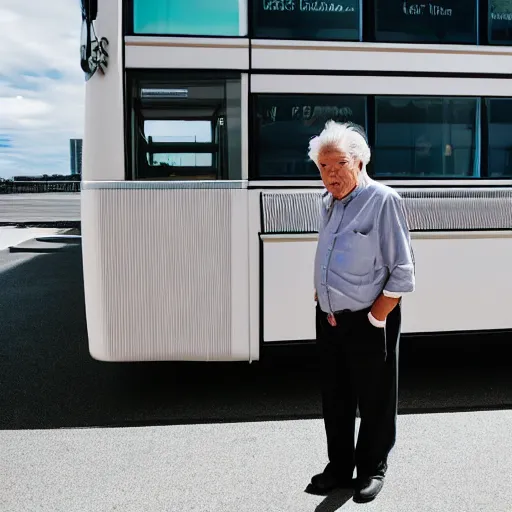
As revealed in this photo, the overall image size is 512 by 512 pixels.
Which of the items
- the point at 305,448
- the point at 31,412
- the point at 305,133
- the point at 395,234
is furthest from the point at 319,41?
the point at 31,412

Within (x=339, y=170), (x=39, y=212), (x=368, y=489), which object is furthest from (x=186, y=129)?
(x=39, y=212)

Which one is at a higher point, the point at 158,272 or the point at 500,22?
the point at 500,22

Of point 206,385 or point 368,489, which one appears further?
point 206,385

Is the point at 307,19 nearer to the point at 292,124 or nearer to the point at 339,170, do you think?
the point at 292,124

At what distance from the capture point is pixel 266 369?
573 centimetres

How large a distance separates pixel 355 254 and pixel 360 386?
2.17 ft

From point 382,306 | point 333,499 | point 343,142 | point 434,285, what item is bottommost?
point 333,499

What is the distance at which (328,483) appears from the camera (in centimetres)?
354

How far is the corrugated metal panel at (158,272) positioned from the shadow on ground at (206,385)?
46cm

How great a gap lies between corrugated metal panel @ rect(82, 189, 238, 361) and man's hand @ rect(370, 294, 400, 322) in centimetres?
154

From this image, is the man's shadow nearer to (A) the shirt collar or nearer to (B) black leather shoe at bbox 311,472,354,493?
(B) black leather shoe at bbox 311,472,354,493

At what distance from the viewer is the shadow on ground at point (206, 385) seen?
4.77 metres

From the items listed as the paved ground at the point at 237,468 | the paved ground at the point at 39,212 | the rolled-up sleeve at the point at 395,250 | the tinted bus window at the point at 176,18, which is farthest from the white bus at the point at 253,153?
the paved ground at the point at 39,212

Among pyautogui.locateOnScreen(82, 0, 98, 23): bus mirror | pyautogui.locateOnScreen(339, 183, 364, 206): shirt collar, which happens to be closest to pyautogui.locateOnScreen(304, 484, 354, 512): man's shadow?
pyautogui.locateOnScreen(339, 183, 364, 206): shirt collar
